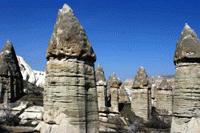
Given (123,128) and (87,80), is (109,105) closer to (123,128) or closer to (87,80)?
(123,128)

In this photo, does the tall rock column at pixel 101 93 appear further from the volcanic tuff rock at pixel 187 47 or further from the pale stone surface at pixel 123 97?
the volcanic tuff rock at pixel 187 47

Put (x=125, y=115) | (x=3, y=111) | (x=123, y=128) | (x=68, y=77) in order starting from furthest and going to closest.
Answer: (x=125, y=115), (x=123, y=128), (x=3, y=111), (x=68, y=77)

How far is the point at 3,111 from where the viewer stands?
24250 mm

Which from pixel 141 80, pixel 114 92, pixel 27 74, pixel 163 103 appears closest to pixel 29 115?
pixel 114 92

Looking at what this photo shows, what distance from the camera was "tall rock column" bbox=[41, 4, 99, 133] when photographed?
35.2ft

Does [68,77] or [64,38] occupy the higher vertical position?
[64,38]

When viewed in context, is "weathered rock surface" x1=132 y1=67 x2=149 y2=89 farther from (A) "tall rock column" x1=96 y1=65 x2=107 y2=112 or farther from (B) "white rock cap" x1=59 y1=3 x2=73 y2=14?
(B) "white rock cap" x1=59 y1=3 x2=73 y2=14

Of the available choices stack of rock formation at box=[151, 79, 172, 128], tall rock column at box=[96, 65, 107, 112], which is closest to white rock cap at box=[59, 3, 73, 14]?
tall rock column at box=[96, 65, 107, 112]

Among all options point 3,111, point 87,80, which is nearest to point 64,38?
point 87,80

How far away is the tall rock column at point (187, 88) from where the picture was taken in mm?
13906

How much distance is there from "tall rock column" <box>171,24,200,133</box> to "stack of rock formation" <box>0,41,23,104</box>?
12.6m

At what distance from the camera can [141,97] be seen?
2892 cm

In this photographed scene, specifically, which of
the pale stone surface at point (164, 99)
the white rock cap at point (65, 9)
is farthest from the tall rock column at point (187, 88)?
the pale stone surface at point (164, 99)

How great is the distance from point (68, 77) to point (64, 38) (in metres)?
0.97
